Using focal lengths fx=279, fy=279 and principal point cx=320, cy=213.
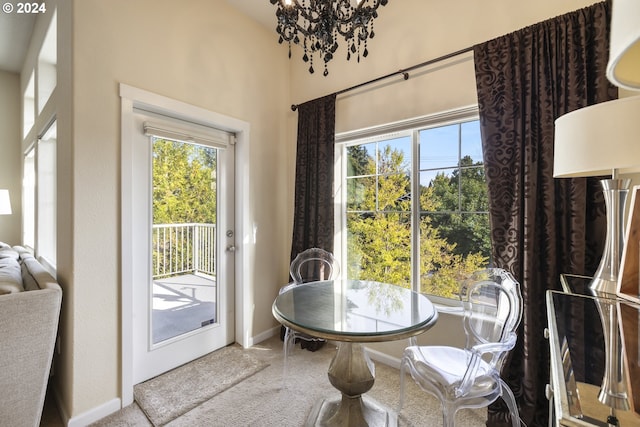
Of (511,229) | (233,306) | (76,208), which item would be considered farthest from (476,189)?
(76,208)

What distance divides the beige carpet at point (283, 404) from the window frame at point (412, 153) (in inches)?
28.6

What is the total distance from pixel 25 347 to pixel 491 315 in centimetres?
266

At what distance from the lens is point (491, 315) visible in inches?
70.1

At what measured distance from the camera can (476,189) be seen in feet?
6.81

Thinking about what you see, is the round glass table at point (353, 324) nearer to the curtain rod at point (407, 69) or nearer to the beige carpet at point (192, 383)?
the beige carpet at point (192, 383)

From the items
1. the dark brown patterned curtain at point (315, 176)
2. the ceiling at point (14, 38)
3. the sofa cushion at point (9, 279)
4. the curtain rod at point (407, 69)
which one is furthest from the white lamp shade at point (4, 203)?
the curtain rod at point (407, 69)

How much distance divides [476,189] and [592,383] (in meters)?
1.60

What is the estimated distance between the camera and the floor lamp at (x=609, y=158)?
0.94 meters

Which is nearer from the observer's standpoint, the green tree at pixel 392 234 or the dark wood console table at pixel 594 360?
the dark wood console table at pixel 594 360

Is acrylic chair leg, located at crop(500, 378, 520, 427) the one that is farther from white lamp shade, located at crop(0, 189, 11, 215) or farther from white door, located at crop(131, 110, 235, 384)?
white lamp shade, located at crop(0, 189, 11, 215)

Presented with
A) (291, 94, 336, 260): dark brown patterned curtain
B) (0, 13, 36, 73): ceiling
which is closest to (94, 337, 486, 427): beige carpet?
(291, 94, 336, 260): dark brown patterned curtain

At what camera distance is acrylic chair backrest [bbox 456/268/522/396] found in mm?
1297

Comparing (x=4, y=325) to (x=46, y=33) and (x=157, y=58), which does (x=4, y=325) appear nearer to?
(x=157, y=58)

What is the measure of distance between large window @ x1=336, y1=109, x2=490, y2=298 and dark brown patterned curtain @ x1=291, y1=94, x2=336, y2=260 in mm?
182
